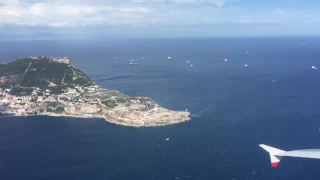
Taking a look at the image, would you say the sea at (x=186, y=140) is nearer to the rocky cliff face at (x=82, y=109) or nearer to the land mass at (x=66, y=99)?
the land mass at (x=66, y=99)

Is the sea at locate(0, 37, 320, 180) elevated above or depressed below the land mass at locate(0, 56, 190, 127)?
below

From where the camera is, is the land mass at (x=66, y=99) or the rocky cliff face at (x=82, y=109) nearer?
the land mass at (x=66, y=99)

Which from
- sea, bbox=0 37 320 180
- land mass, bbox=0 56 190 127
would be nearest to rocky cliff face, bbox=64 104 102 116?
land mass, bbox=0 56 190 127

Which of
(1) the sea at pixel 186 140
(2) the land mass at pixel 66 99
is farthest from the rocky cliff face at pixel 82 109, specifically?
(1) the sea at pixel 186 140

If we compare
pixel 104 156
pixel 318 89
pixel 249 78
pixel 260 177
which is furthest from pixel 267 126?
pixel 249 78

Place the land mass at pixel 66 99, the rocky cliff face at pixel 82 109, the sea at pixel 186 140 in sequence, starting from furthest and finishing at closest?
the rocky cliff face at pixel 82 109 → the land mass at pixel 66 99 → the sea at pixel 186 140

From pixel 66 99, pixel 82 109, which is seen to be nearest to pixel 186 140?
pixel 82 109

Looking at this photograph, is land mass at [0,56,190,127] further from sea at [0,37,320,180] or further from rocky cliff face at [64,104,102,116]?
sea at [0,37,320,180]

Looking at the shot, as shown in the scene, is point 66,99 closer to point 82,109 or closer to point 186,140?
point 82,109
